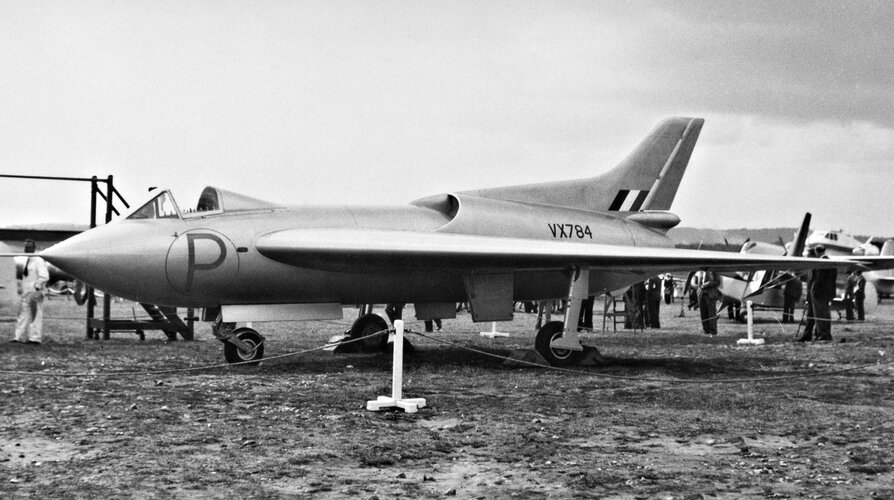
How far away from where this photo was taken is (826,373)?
40.2ft

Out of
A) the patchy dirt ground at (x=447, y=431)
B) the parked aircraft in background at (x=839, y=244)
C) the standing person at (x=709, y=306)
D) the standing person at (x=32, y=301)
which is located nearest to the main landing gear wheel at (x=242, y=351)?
the patchy dirt ground at (x=447, y=431)

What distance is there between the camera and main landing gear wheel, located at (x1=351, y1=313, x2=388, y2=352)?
15406 millimetres

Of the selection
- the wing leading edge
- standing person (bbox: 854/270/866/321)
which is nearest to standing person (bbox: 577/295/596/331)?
standing person (bbox: 854/270/866/321)

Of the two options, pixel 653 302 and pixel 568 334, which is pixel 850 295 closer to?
pixel 653 302

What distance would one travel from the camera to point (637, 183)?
15422 mm

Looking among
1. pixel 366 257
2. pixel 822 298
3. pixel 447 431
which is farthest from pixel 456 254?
pixel 822 298

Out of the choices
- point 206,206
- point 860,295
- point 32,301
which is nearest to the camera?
point 206,206

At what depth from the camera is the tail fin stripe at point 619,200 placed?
15242mm

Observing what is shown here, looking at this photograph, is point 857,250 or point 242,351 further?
point 857,250

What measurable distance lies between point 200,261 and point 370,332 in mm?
4183

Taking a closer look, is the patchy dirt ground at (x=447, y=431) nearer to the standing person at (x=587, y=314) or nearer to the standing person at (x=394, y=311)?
the standing person at (x=394, y=311)

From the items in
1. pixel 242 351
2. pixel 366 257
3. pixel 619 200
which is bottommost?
pixel 242 351

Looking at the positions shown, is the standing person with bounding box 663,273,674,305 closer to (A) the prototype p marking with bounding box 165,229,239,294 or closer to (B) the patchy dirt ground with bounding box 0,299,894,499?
(B) the patchy dirt ground with bounding box 0,299,894,499

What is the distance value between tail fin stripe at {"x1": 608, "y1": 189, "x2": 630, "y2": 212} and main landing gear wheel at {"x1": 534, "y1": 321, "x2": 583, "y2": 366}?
2.96 meters
